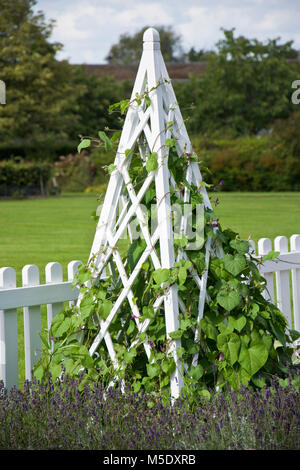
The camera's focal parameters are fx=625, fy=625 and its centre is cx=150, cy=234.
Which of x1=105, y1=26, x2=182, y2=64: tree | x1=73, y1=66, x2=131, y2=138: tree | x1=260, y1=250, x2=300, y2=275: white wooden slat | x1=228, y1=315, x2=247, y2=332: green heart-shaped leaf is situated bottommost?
x1=228, y1=315, x2=247, y2=332: green heart-shaped leaf

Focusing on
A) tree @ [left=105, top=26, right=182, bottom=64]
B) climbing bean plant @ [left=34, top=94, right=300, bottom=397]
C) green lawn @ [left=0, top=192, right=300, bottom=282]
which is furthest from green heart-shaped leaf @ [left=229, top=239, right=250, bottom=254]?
tree @ [left=105, top=26, right=182, bottom=64]

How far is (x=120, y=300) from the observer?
Result: 2930 millimetres

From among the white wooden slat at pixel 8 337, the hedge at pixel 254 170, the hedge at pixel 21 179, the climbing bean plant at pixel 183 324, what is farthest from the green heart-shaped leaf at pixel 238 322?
the hedge at pixel 254 170

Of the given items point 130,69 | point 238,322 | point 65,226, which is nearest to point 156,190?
point 238,322

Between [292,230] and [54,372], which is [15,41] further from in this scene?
[54,372]

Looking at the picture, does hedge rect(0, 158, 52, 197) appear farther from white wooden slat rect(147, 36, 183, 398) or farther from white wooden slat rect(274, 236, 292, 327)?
white wooden slat rect(147, 36, 183, 398)

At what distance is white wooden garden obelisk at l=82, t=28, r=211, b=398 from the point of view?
284cm

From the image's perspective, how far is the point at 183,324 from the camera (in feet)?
9.19

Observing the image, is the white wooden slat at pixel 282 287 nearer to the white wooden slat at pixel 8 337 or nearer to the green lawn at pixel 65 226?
the white wooden slat at pixel 8 337

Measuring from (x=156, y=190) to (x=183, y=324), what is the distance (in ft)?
2.05

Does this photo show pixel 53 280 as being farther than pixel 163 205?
Yes

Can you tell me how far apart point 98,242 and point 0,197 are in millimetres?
19150

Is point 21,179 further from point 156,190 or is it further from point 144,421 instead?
point 144,421

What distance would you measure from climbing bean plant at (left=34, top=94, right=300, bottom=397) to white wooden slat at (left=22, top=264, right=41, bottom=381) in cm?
31
